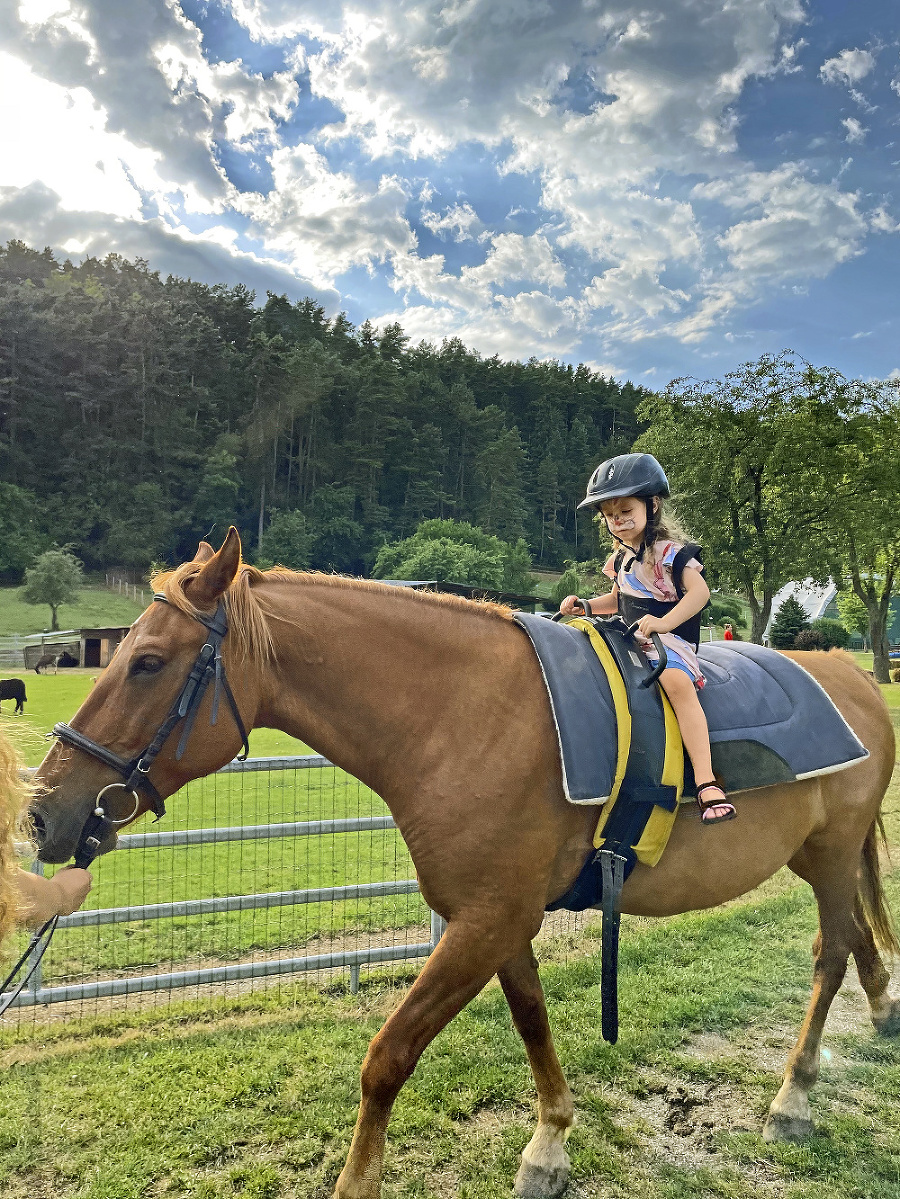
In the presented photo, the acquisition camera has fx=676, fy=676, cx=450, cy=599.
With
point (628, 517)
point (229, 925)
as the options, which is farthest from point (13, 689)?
point (628, 517)

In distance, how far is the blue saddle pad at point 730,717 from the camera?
93.1 inches

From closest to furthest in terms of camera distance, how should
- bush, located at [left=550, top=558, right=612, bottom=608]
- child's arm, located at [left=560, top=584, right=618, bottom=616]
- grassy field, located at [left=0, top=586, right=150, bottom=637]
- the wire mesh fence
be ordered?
child's arm, located at [left=560, top=584, right=618, bottom=616], the wire mesh fence, grassy field, located at [left=0, top=586, right=150, bottom=637], bush, located at [left=550, top=558, right=612, bottom=608]

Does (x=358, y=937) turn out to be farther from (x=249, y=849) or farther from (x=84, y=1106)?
(x=249, y=849)

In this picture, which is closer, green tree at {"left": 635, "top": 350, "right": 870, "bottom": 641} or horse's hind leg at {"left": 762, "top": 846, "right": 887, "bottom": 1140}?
horse's hind leg at {"left": 762, "top": 846, "right": 887, "bottom": 1140}

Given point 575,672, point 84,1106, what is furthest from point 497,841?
point 84,1106

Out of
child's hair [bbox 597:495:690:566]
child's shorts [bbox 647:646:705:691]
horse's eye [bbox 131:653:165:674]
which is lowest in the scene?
horse's eye [bbox 131:653:165:674]

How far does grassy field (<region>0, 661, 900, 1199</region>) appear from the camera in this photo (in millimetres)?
2705

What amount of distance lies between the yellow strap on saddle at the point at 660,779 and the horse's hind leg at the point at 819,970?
4.21ft

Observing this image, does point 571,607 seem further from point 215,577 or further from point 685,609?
point 215,577

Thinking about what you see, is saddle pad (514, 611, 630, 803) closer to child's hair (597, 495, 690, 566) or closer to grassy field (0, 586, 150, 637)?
child's hair (597, 495, 690, 566)

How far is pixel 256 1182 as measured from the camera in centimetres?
261

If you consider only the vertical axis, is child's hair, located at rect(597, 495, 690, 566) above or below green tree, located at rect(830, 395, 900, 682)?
below

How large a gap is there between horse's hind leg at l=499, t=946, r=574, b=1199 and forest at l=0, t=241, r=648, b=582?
52.7 m

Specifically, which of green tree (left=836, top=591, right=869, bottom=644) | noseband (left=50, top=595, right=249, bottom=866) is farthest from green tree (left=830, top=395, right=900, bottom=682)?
noseband (left=50, top=595, right=249, bottom=866)
